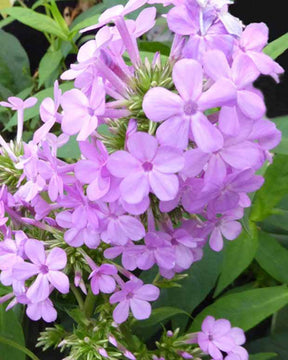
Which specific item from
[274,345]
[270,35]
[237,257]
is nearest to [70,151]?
[237,257]

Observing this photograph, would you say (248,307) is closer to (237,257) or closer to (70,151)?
(237,257)

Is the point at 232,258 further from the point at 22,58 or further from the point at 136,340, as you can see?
the point at 22,58

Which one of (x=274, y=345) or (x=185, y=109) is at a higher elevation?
(x=185, y=109)

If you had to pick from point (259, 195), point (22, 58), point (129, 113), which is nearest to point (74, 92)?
point (129, 113)

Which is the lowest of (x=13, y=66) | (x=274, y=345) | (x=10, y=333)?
(x=274, y=345)

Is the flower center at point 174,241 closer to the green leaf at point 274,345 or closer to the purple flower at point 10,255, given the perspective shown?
the purple flower at point 10,255
